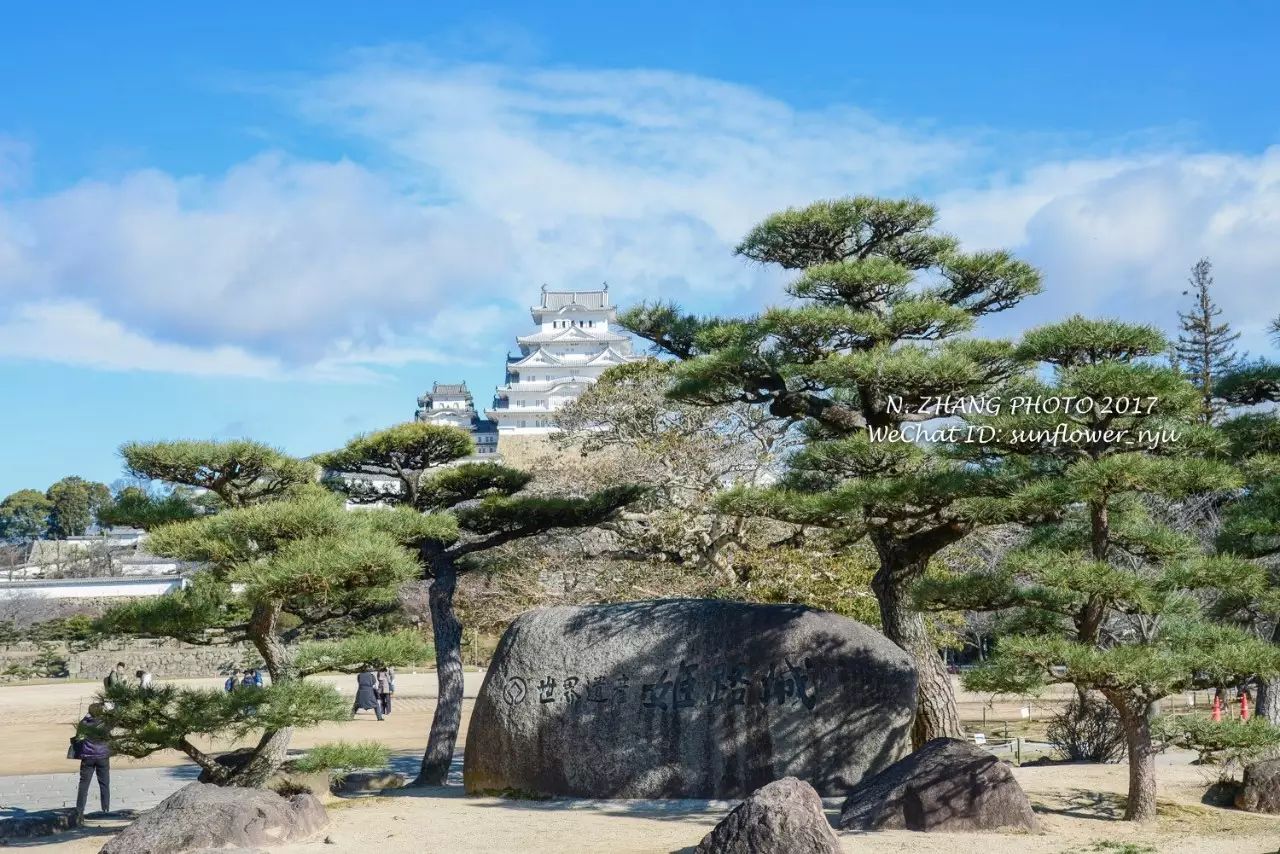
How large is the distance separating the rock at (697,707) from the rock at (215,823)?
2.39 metres

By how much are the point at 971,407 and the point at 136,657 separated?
3183 cm

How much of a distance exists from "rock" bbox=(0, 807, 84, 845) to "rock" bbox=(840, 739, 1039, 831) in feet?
21.2

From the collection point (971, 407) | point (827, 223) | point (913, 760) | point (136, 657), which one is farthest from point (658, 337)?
point (136, 657)

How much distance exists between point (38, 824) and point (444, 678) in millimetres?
3884

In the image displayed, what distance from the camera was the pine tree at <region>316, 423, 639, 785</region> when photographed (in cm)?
1186

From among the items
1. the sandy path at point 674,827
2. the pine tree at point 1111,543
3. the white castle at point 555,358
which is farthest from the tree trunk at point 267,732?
the white castle at point 555,358

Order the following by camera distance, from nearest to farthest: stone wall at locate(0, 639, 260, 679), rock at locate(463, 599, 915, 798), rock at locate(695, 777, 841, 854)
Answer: rock at locate(695, 777, 841, 854) → rock at locate(463, 599, 915, 798) → stone wall at locate(0, 639, 260, 679)

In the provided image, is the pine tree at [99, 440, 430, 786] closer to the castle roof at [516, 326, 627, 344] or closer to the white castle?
the white castle

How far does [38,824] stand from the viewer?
9.48 m

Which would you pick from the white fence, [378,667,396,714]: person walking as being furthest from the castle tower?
[378,667,396,714]: person walking

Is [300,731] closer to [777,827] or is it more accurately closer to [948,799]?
[948,799]

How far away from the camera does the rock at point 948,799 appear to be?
8.02m

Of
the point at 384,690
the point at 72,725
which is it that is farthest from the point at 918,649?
the point at 72,725

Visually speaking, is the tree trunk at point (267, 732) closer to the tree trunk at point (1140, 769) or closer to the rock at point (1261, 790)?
the tree trunk at point (1140, 769)
